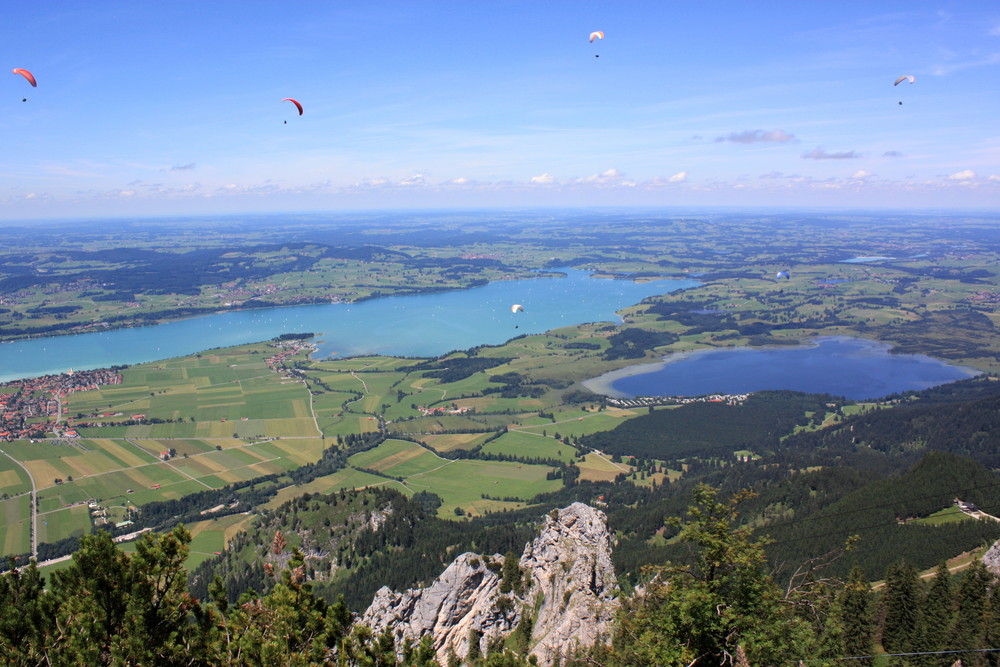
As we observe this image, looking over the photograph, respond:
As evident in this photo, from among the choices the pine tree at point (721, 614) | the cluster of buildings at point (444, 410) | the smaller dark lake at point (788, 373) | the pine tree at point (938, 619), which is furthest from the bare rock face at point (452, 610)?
the smaller dark lake at point (788, 373)

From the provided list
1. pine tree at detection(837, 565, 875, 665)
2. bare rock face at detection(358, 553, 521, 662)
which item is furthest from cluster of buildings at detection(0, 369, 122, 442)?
pine tree at detection(837, 565, 875, 665)

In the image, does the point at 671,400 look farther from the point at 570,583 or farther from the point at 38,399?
the point at 38,399

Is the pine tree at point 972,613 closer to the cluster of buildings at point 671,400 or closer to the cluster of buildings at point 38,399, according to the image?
the cluster of buildings at point 671,400

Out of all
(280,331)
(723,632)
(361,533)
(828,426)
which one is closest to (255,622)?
(723,632)

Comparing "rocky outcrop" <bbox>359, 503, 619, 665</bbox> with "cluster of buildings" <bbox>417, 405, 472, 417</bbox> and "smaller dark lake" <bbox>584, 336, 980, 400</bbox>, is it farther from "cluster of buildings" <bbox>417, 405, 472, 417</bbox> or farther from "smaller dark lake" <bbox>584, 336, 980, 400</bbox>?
"smaller dark lake" <bbox>584, 336, 980, 400</bbox>

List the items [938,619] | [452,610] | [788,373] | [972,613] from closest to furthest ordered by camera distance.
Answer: [972,613]
[938,619]
[452,610]
[788,373]

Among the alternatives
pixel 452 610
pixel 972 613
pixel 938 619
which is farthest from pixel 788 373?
pixel 452 610

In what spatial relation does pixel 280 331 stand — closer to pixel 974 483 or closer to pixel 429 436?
pixel 429 436
